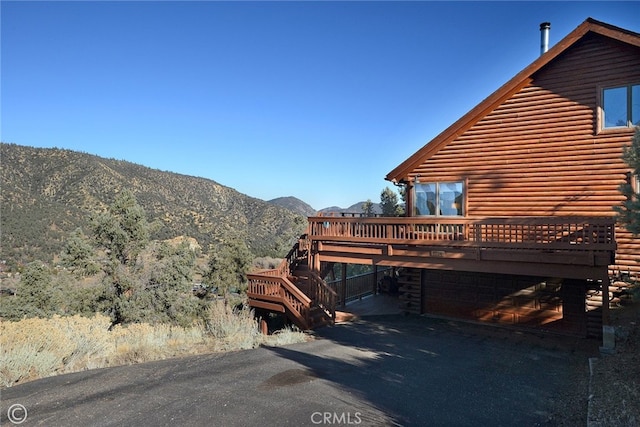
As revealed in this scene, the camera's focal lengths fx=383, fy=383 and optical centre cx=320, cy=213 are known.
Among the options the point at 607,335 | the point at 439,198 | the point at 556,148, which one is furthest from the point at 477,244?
the point at 556,148

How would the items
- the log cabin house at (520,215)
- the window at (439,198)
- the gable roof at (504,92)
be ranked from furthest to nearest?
1. the window at (439,198)
2. the gable roof at (504,92)
3. the log cabin house at (520,215)

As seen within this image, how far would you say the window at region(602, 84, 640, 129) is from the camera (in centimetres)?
1032

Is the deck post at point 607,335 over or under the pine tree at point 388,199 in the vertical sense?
under

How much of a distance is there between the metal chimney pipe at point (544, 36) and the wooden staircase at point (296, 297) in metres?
10.8

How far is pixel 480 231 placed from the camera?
10234 millimetres

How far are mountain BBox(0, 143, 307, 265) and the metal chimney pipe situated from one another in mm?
27620

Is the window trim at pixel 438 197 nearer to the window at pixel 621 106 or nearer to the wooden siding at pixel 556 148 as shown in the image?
the wooden siding at pixel 556 148

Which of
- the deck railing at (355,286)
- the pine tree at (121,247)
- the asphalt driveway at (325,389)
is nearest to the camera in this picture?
the asphalt driveway at (325,389)

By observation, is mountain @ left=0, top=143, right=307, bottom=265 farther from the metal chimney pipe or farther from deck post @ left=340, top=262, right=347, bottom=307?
the metal chimney pipe

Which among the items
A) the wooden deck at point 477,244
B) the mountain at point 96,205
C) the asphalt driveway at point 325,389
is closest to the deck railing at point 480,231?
the wooden deck at point 477,244

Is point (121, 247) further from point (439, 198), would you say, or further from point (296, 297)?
point (439, 198)

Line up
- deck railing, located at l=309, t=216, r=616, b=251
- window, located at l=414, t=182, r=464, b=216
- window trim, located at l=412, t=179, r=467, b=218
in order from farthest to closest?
window, located at l=414, t=182, r=464, b=216, window trim, located at l=412, t=179, r=467, b=218, deck railing, located at l=309, t=216, r=616, b=251

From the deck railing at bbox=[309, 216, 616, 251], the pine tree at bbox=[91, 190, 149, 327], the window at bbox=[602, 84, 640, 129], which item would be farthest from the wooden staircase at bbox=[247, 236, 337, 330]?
the pine tree at bbox=[91, 190, 149, 327]

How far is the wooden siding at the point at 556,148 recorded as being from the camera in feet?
34.4
